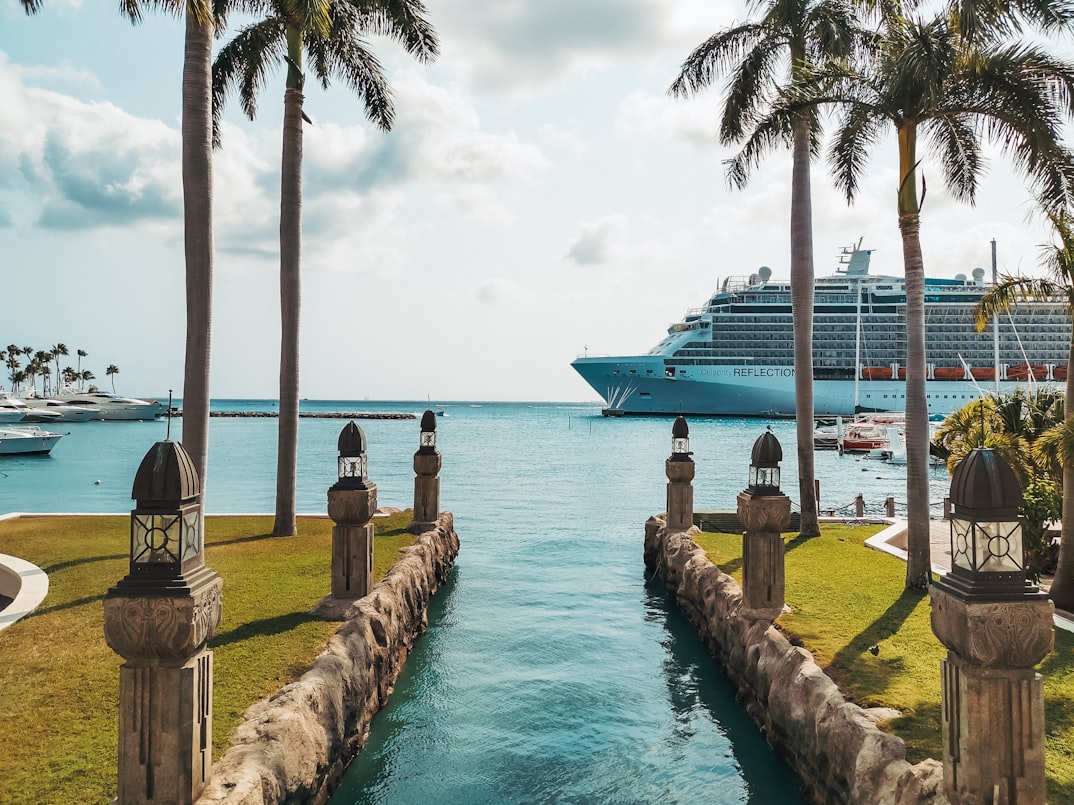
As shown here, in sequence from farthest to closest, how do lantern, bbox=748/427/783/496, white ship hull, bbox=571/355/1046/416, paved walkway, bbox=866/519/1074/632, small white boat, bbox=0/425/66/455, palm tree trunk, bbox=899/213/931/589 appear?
white ship hull, bbox=571/355/1046/416 → small white boat, bbox=0/425/66/455 → paved walkway, bbox=866/519/1074/632 → palm tree trunk, bbox=899/213/931/589 → lantern, bbox=748/427/783/496

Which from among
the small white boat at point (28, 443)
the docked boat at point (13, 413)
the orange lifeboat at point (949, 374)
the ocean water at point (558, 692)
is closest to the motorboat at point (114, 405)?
the docked boat at point (13, 413)

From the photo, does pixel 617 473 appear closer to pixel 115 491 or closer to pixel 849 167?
pixel 115 491

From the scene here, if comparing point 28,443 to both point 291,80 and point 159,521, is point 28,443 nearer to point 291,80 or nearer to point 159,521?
point 291,80

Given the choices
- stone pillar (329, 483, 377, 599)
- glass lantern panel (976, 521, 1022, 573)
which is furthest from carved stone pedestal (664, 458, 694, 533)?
glass lantern panel (976, 521, 1022, 573)

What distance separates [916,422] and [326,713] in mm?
7857

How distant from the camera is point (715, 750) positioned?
650cm

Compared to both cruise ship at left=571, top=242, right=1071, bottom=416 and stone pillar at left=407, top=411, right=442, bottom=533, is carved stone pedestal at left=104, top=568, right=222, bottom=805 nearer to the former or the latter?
stone pillar at left=407, top=411, right=442, bottom=533

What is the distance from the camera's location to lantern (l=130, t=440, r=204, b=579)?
3.70m

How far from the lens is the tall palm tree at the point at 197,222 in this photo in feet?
31.4

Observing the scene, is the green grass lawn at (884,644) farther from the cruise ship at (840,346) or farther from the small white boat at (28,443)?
the cruise ship at (840,346)

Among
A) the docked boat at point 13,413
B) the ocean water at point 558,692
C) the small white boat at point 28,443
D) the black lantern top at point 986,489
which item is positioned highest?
the docked boat at point 13,413

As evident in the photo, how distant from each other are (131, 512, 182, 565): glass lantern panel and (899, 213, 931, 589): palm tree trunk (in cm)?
828

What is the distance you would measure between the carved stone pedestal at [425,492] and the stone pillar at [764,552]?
260 inches

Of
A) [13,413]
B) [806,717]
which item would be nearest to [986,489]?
[806,717]
